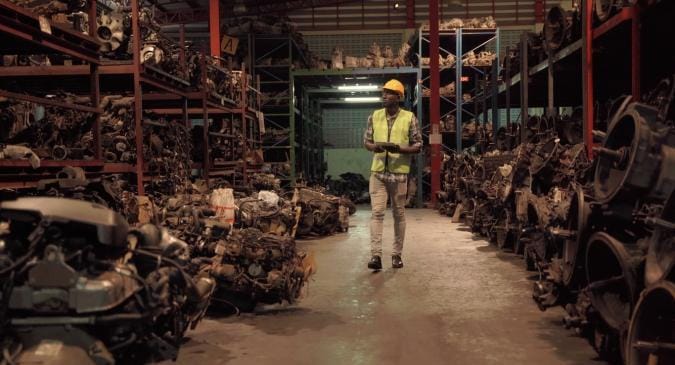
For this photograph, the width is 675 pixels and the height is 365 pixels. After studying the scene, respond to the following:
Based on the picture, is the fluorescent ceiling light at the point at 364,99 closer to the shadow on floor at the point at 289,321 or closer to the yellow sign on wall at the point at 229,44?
the yellow sign on wall at the point at 229,44

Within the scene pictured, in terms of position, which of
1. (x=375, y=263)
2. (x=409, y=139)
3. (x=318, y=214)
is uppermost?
(x=409, y=139)

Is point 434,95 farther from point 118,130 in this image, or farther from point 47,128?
point 47,128

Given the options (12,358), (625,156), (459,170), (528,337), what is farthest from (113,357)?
(459,170)

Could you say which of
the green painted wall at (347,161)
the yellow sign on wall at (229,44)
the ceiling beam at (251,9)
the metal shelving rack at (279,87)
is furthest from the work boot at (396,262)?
the ceiling beam at (251,9)

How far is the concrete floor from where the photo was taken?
3.47 m

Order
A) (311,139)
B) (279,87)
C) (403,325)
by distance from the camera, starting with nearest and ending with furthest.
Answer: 1. (403,325)
2. (279,87)
3. (311,139)

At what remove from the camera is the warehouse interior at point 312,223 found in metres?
2.28

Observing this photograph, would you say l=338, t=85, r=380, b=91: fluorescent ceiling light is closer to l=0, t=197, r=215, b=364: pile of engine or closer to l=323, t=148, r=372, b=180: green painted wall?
l=323, t=148, r=372, b=180: green painted wall

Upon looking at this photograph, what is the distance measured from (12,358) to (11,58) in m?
5.75

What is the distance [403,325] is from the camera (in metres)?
4.10

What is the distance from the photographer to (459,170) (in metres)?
11.8

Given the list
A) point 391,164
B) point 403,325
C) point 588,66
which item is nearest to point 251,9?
point 391,164

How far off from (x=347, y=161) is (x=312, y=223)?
1257 centimetres

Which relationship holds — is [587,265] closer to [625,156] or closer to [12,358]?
[625,156]
